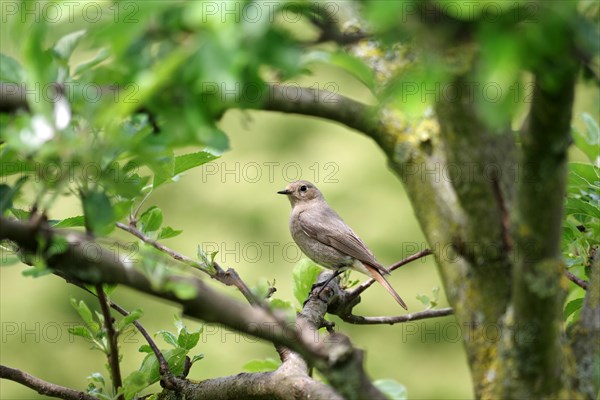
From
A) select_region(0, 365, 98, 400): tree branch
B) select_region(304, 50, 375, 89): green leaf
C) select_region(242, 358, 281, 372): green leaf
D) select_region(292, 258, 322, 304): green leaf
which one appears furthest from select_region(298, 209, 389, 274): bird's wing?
select_region(304, 50, 375, 89): green leaf

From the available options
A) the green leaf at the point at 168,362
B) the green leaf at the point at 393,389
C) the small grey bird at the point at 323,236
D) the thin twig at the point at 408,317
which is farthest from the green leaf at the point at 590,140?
the small grey bird at the point at 323,236

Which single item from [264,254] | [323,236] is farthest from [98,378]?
[264,254]

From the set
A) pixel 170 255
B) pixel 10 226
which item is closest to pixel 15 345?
pixel 170 255

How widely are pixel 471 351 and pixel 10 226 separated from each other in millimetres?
457

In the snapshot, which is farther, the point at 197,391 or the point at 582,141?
the point at 582,141

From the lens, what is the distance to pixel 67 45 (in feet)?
2.52

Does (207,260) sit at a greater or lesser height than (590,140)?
lesser

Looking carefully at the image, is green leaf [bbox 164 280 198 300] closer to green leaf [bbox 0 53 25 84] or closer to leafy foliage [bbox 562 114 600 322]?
green leaf [bbox 0 53 25 84]

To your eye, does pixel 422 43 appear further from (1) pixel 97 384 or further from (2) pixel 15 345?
(2) pixel 15 345

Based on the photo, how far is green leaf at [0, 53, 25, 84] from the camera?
0.77 meters

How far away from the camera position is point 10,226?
25.7 inches

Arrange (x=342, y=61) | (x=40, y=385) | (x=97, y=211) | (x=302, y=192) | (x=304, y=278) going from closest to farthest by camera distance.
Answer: (x=342, y=61), (x=97, y=211), (x=40, y=385), (x=304, y=278), (x=302, y=192)

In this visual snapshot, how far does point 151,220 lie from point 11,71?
1.71ft

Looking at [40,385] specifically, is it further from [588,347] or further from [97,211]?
[588,347]
